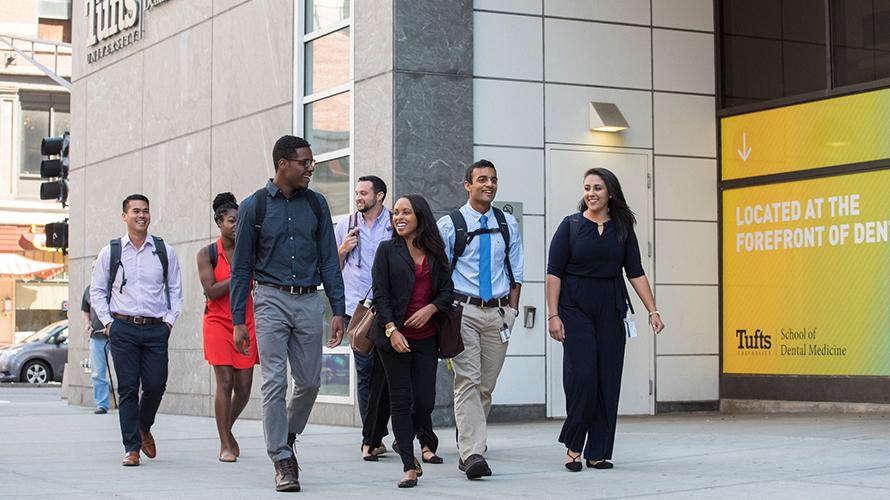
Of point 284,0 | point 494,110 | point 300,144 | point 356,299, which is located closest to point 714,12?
point 494,110

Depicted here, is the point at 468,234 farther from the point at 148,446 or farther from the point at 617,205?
the point at 148,446

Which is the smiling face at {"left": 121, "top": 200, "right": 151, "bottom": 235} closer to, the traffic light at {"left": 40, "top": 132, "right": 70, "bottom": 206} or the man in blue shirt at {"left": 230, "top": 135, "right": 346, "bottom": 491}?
the man in blue shirt at {"left": 230, "top": 135, "right": 346, "bottom": 491}

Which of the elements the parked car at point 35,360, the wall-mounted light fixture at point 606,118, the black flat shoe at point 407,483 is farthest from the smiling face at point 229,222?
the parked car at point 35,360

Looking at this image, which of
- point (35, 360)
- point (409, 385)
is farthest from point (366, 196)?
point (35, 360)

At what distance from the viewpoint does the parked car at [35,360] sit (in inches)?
1177

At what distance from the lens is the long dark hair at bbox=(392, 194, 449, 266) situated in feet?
28.5

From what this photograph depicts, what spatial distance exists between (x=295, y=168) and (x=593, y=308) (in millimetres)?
2282

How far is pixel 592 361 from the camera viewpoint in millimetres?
9234

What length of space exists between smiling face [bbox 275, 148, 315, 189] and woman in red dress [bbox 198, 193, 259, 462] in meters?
1.76

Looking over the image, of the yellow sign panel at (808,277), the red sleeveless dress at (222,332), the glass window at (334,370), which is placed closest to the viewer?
the red sleeveless dress at (222,332)

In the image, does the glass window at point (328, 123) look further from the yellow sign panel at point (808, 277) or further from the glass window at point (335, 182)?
the yellow sign panel at point (808, 277)

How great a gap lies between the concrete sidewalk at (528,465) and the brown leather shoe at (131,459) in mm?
120

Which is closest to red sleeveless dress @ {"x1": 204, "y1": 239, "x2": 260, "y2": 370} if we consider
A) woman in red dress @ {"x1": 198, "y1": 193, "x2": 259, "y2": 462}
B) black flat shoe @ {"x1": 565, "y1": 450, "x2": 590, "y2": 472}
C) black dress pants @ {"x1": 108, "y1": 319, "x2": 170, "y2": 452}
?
woman in red dress @ {"x1": 198, "y1": 193, "x2": 259, "y2": 462}

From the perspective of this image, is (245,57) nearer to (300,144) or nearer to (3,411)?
(3,411)
